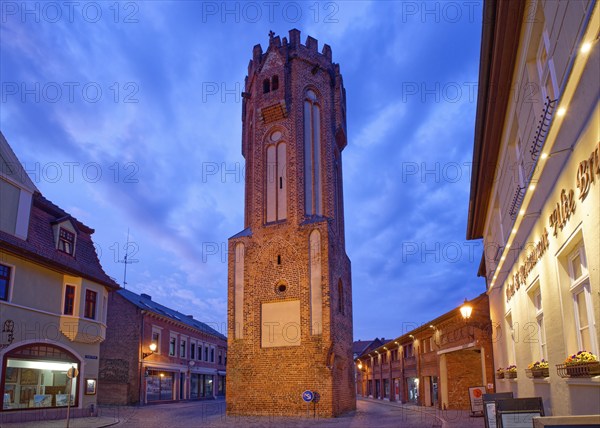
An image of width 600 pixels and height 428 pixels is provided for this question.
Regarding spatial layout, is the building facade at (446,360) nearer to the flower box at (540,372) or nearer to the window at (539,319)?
the window at (539,319)

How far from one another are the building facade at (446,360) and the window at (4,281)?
15365 millimetres

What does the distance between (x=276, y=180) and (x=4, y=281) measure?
1295cm

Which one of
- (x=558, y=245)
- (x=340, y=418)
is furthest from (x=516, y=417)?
(x=340, y=418)

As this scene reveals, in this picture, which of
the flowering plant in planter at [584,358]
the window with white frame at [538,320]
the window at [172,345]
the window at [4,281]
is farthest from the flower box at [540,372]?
the window at [172,345]

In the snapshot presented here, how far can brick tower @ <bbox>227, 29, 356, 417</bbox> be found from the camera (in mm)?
23297

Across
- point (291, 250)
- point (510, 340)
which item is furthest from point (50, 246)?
point (510, 340)

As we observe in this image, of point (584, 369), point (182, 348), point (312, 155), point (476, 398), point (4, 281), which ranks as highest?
point (312, 155)

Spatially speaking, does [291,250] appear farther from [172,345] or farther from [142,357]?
[172,345]

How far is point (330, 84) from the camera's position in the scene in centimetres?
2950

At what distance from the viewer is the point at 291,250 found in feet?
82.3

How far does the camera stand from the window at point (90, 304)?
76.0ft

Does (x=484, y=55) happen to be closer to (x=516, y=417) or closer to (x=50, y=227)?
(x=516, y=417)

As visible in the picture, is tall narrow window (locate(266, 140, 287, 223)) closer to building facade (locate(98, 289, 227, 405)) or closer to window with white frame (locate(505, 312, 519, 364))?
building facade (locate(98, 289, 227, 405))

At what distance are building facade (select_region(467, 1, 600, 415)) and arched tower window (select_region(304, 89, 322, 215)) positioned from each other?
44.8 ft
